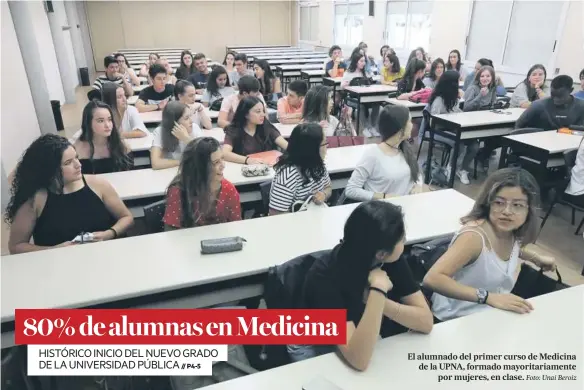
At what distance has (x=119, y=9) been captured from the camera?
13.8 metres

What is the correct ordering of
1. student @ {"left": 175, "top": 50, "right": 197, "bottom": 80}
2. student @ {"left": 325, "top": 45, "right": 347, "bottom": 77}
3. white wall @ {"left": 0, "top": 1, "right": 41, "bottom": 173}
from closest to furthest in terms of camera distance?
1. white wall @ {"left": 0, "top": 1, "right": 41, "bottom": 173}
2. student @ {"left": 175, "top": 50, "right": 197, "bottom": 80}
3. student @ {"left": 325, "top": 45, "right": 347, "bottom": 77}

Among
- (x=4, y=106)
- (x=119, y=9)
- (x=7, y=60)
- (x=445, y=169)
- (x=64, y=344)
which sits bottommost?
(x=445, y=169)

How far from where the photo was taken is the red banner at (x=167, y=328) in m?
1.48

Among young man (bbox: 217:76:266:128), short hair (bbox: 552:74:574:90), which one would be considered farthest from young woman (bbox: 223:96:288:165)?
short hair (bbox: 552:74:574:90)

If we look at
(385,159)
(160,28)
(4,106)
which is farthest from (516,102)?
(160,28)

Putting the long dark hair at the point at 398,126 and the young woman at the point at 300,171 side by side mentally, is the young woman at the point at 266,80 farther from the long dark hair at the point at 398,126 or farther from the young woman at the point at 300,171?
the young woman at the point at 300,171

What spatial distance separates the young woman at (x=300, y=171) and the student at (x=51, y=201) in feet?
3.15

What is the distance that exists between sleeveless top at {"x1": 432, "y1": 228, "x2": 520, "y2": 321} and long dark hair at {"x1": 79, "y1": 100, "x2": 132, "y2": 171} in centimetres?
247

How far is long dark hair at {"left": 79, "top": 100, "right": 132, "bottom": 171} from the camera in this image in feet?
9.42

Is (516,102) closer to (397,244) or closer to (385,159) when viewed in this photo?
(385,159)

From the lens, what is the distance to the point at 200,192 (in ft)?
7.04

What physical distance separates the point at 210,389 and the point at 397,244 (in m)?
0.75

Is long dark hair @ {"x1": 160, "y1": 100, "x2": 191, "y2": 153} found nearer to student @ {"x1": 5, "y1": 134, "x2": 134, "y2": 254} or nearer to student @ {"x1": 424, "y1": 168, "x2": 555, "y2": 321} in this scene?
student @ {"x1": 5, "y1": 134, "x2": 134, "y2": 254}

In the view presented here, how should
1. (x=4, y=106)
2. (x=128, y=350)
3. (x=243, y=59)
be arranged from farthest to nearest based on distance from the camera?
(x=243, y=59), (x=4, y=106), (x=128, y=350)
